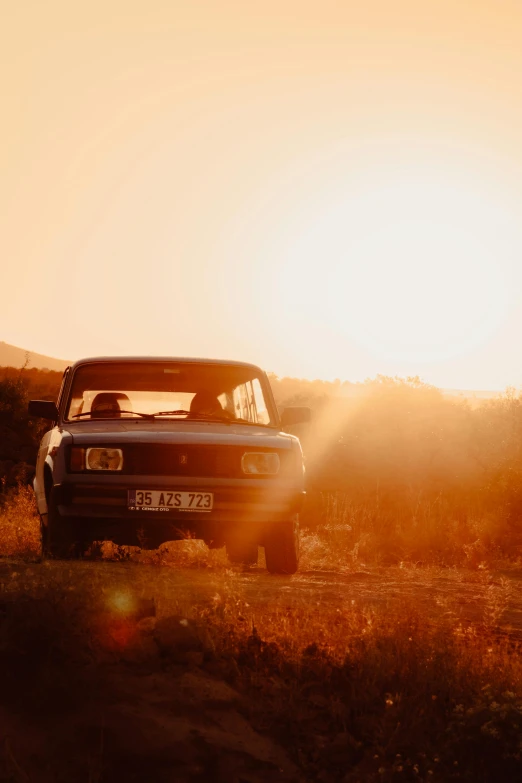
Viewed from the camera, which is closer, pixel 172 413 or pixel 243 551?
pixel 243 551

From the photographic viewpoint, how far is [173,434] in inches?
339

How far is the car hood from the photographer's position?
851 centimetres

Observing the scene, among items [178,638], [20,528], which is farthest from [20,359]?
[178,638]

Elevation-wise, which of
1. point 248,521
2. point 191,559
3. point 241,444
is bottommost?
point 191,559

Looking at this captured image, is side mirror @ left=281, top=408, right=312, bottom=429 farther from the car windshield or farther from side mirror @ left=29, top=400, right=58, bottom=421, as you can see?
side mirror @ left=29, top=400, right=58, bottom=421

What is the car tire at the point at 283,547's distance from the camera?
8.83 meters

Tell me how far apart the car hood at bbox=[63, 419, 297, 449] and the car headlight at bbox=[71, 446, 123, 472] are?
7 centimetres

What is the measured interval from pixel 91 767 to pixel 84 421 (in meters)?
4.75

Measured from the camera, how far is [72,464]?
27.7 feet

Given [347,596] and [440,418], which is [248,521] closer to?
A: [347,596]

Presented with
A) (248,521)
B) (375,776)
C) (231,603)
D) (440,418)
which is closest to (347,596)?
(248,521)

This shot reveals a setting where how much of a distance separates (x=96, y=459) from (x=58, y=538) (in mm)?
792

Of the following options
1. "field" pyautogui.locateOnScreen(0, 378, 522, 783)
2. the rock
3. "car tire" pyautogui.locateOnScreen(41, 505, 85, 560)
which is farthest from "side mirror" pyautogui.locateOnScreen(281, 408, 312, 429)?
the rock

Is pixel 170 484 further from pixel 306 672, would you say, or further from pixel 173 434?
pixel 306 672
